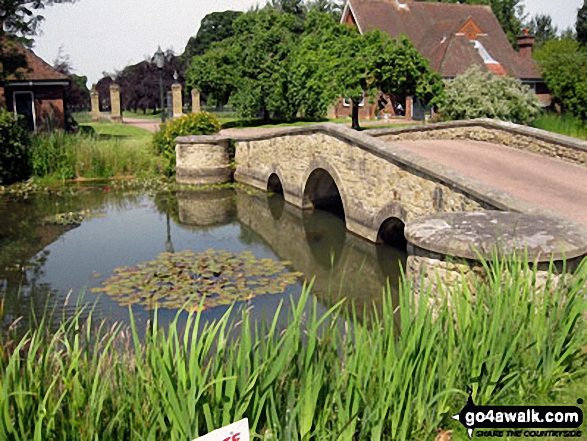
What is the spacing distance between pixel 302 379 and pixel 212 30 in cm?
6750

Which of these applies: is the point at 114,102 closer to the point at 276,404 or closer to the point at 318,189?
the point at 318,189

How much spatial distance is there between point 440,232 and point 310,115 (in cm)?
2785

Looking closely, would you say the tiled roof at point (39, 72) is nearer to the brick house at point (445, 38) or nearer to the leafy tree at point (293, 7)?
the brick house at point (445, 38)

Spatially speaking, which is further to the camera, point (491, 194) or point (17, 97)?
point (17, 97)

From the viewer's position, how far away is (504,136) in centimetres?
1495

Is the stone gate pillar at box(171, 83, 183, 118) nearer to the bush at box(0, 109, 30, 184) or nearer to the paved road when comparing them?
the bush at box(0, 109, 30, 184)

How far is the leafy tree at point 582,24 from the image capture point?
48906 millimetres

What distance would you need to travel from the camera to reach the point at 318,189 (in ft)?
51.9

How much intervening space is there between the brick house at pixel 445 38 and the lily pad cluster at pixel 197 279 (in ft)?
74.9

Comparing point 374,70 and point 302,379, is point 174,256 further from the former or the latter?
point 374,70

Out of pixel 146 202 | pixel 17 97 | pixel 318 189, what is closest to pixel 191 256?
pixel 318 189

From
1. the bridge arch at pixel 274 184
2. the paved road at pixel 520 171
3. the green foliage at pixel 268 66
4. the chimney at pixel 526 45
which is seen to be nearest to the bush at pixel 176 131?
the bridge arch at pixel 274 184

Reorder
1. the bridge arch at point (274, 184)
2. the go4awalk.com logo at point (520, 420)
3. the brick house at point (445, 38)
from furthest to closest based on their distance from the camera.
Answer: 1. the brick house at point (445, 38)
2. the bridge arch at point (274, 184)
3. the go4awalk.com logo at point (520, 420)

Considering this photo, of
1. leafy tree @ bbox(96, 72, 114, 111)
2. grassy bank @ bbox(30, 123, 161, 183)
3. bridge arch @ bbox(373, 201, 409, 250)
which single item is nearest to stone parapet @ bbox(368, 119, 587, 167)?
bridge arch @ bbox(373, 201, 409, 250)
